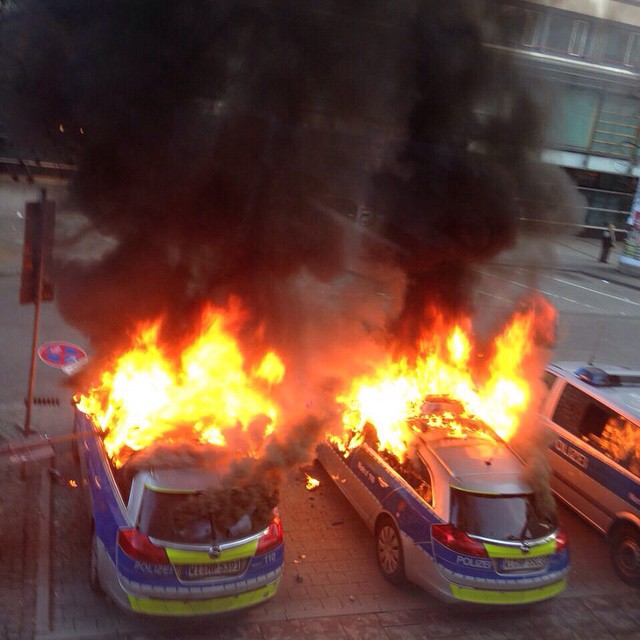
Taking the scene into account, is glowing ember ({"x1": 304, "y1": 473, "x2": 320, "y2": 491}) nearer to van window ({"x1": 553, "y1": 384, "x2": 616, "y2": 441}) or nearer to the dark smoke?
the dark smoke

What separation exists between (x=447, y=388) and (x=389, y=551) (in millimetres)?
2038

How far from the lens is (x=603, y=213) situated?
85.7ft

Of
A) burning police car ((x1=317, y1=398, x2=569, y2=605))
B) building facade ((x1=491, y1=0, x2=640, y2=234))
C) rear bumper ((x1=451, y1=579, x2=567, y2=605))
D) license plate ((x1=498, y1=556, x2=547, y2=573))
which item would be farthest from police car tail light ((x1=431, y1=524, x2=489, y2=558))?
building facade ((x1=491, y1=0, x2=640, y2=234))

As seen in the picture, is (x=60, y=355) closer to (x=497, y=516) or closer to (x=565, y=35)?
(x=497, y=516)

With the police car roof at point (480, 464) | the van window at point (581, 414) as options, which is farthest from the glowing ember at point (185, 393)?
the van window at point (581, 414)

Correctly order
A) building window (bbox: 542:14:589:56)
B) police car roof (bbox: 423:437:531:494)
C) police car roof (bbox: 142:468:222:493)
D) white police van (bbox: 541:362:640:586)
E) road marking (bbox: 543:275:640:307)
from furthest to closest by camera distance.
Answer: road marking (bbox: 543:275:640:307) < building window (bbox: 542:14:589:56) < white police van (bbox: 541:362:640:586) < police car roof (bbox: 423:437:531:494) < police car roof (bbox: 142:468:222:493)

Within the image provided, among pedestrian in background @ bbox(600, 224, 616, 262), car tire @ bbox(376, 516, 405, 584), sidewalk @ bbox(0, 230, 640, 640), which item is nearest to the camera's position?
sidewalk @ bbox(0, 230, 640, 640)

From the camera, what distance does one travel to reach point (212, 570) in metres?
4.50

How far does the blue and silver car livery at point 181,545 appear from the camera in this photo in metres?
4.39

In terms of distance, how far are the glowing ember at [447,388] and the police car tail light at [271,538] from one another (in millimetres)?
1392

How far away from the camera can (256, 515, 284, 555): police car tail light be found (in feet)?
15.4

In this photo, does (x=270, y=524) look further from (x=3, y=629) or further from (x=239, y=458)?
(x=3, y=629)

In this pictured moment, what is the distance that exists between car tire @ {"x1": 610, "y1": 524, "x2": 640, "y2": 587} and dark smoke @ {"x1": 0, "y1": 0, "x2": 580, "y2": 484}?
2.68m

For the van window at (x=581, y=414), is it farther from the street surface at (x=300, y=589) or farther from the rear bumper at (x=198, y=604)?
the rear bumper at (x=198, y=604)
